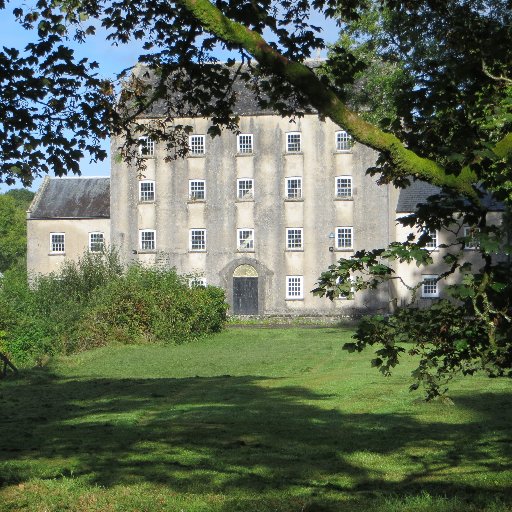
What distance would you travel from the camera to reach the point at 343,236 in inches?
2544

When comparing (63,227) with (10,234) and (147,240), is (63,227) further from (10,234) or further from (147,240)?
(10,234)

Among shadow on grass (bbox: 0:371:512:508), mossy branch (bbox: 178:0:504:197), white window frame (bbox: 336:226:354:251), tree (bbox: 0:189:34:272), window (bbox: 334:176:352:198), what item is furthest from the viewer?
tree (bbox: 0:189:34:272)

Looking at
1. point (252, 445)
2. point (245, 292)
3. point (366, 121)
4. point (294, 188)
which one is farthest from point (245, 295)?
point (366, 121)

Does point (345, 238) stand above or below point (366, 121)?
above

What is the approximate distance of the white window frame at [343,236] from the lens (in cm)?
6438

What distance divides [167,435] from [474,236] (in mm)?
7644

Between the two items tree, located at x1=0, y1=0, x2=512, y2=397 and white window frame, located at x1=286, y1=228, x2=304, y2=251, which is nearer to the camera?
tree, located at x1=0, y1=0, x2=512, y2=397

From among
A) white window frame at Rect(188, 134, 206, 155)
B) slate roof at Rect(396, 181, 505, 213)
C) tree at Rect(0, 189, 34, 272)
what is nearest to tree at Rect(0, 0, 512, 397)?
slate roof at Rect(396, 181, 505, 213)

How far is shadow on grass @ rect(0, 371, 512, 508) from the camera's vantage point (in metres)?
10.3

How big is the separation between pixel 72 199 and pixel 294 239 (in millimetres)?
17122

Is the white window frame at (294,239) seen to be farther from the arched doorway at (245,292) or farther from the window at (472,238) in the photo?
the window at (472,238)

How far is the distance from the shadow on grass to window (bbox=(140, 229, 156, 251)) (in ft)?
155

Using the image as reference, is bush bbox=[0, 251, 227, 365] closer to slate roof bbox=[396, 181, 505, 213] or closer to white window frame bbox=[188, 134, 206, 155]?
white window frame bbox=[188, 134, 206, 155]

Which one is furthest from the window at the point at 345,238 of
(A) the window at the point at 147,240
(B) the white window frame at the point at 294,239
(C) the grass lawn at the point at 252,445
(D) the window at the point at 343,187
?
(C) the grass lawn at the point at 252,445
